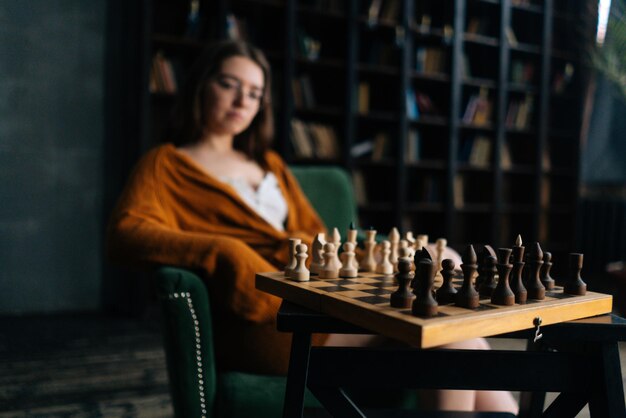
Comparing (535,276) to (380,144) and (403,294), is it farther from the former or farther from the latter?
(380,144)

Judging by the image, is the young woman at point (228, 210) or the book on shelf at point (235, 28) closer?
the young woman at point (228, 210)

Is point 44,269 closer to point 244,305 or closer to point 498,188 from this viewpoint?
point 244,305

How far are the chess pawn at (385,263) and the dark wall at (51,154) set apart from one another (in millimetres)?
2687

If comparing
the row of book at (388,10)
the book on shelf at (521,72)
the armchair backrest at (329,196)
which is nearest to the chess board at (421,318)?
the armchair backrest at (329,196)

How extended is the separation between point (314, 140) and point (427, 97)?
3.31ft

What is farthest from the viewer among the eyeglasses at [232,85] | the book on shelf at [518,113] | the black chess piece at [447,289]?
the book on shelf at [518,113]

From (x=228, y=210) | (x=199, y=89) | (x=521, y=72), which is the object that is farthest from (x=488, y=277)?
(x=521, y=72)

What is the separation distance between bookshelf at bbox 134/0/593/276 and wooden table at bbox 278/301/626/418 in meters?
2.55

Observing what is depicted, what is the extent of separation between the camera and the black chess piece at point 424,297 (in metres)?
0.73

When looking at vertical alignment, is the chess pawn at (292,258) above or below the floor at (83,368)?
above

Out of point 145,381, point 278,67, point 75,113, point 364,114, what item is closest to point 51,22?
point 75,113

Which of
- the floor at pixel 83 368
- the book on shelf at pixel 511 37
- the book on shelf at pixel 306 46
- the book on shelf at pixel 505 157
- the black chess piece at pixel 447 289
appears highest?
the book on shelf at pixel 511 37

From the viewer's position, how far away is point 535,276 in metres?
0.90

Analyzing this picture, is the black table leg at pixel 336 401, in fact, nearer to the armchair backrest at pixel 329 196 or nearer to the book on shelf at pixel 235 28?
the armchair backrest at pixel 329 196
